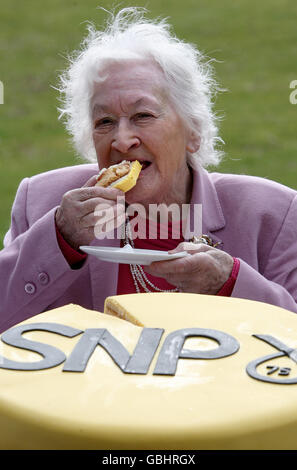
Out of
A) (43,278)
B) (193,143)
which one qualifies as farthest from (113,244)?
(193,143)

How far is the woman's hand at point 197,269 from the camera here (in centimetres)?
267

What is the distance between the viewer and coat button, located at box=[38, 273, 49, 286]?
2963 mm

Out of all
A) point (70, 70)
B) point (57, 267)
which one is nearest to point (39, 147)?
point (70, 70)

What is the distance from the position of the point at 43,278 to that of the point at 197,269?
57 centimetres

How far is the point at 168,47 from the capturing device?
10.7 feet

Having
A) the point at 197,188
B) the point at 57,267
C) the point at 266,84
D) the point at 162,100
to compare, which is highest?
the point at 266,84

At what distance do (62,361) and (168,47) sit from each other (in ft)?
5.02

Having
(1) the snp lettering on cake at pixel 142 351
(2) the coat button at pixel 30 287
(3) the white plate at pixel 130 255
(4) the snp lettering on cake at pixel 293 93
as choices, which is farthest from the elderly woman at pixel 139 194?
(4) the snp lettering on cake at pixel 293 93

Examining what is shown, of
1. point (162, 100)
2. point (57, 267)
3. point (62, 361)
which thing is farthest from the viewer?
point (162, 100)

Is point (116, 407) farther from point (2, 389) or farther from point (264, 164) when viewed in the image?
point (264, 164)

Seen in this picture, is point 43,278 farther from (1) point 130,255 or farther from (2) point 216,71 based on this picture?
(2) point 216,71

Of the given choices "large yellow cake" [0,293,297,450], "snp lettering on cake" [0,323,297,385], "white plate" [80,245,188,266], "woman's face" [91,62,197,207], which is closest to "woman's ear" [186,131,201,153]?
"woman's face" [91,62,197,207]

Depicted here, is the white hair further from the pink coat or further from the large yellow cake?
the large yellow cake

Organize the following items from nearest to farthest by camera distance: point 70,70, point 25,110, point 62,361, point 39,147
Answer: point 62,361, point 70,70, point 39,147, point 25,110
